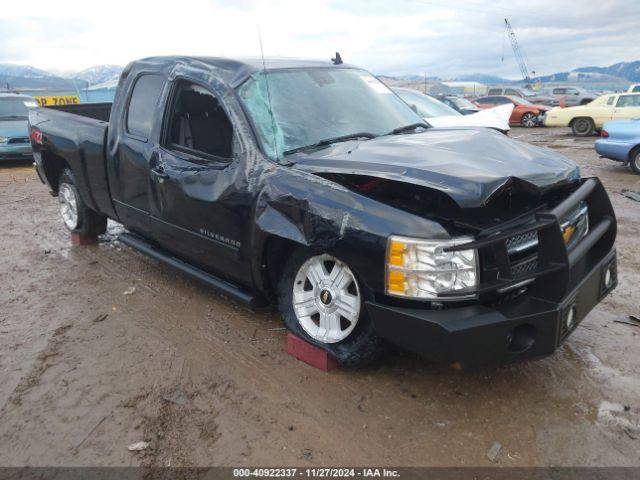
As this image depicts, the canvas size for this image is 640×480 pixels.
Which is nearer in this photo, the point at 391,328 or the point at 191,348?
the point at 391,328

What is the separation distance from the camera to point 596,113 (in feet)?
55.6

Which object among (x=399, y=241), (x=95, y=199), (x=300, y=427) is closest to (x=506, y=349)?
(x=399, y=241)

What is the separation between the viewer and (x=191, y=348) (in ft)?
12.0

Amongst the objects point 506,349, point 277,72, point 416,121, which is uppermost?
point 277,72

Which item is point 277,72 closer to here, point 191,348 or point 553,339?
point 191,348

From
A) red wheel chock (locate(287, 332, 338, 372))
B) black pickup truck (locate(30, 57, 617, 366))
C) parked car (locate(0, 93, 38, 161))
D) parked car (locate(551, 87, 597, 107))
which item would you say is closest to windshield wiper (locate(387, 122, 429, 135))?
black pickup truck (locate(30, 57, 617, 366))

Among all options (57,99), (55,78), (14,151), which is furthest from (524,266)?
(55,78)

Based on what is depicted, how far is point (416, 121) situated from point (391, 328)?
7.18 ft

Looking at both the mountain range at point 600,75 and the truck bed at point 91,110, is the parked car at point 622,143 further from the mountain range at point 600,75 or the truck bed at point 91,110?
the mountain range at point 600,75

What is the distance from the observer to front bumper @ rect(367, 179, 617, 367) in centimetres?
255

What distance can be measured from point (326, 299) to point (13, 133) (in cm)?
1199

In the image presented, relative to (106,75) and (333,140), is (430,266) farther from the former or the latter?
(106,75)

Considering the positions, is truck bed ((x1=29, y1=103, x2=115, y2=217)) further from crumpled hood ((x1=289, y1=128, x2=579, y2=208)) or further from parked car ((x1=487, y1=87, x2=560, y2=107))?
parked car ((x1=487, y1=87, x2=560, y2=107))

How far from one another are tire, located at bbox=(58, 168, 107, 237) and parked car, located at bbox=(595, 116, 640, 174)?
899 centimetres
